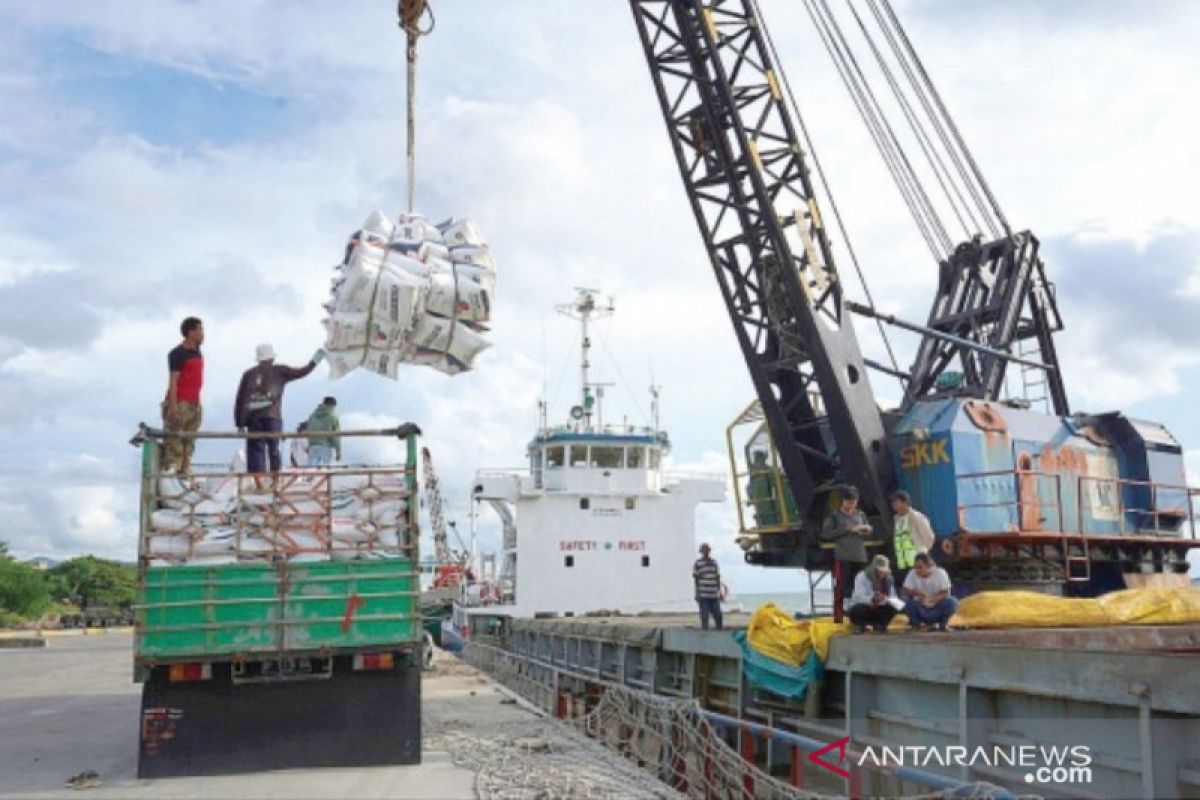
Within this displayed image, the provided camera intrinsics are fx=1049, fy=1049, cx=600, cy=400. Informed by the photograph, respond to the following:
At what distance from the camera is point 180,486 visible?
8789mm

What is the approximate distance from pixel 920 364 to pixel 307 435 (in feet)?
36.8

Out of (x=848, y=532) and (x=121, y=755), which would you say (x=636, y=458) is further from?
(x=121, y=755)

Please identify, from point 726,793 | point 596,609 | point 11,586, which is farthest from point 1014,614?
point 11,586

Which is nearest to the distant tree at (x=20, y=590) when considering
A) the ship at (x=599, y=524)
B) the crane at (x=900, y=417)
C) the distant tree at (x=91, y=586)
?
the distant tree at (x=91, y=586)

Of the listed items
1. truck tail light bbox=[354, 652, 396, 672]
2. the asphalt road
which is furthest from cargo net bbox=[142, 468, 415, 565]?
the asphalt road

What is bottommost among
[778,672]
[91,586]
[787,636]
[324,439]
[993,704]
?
[91,586]

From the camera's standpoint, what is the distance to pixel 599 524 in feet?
83.8

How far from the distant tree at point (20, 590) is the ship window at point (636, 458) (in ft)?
149

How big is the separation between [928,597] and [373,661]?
469 centimetres

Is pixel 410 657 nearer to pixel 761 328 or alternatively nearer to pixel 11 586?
pixel 761 328

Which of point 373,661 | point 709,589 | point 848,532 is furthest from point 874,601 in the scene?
point 373,661

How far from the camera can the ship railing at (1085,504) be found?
13.5 metres

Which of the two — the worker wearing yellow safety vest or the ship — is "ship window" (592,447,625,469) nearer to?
the ship

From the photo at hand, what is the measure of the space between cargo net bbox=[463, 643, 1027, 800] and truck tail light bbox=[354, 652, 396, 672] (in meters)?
1.41
